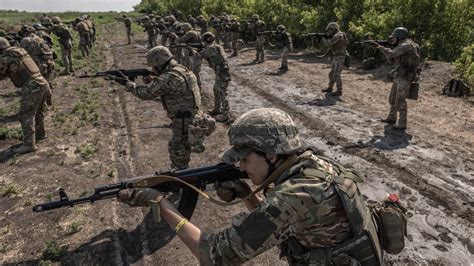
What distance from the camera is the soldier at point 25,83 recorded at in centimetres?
905

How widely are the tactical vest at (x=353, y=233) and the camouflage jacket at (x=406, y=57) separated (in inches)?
336

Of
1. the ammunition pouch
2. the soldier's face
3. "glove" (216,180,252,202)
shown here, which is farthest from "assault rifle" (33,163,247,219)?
the ammunition pouch

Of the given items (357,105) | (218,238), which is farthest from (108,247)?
(357,105)

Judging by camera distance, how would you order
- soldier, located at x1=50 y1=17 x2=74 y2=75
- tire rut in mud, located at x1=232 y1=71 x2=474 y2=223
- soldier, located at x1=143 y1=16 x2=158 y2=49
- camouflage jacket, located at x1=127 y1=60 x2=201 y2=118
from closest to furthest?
1. camouflage jacket, located at x1=127 y1=60 x2=201 y2=118
2. tire rut in mud, located at x1=232 y1=71 x2=474 y2=223
3. soldier, located at x1=50 y1=17 x2=74 y2=75
4. soldier, located at x1=143 y1=16 x2=158 y2=49

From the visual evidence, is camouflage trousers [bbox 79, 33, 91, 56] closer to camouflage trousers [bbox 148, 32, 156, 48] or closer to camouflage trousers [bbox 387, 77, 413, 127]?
camouflage trousers [bbox 148, 32, 156, 48]

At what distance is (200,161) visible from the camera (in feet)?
29.7

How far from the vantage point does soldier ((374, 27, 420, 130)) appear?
10008 millimetres

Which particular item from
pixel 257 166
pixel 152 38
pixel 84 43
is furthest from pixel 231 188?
pixel 152 38

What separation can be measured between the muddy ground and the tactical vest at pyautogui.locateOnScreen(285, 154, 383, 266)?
2912 millimetres

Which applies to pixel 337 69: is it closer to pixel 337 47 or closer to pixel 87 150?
pixel 337 47

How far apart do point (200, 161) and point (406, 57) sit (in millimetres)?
6298

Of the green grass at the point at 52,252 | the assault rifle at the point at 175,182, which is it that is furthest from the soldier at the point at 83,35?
the assault rifle at the point at 175,182

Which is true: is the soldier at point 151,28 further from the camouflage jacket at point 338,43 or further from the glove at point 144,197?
the glove at point 144,197

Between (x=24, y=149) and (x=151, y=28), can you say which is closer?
(x=24, y=149)
